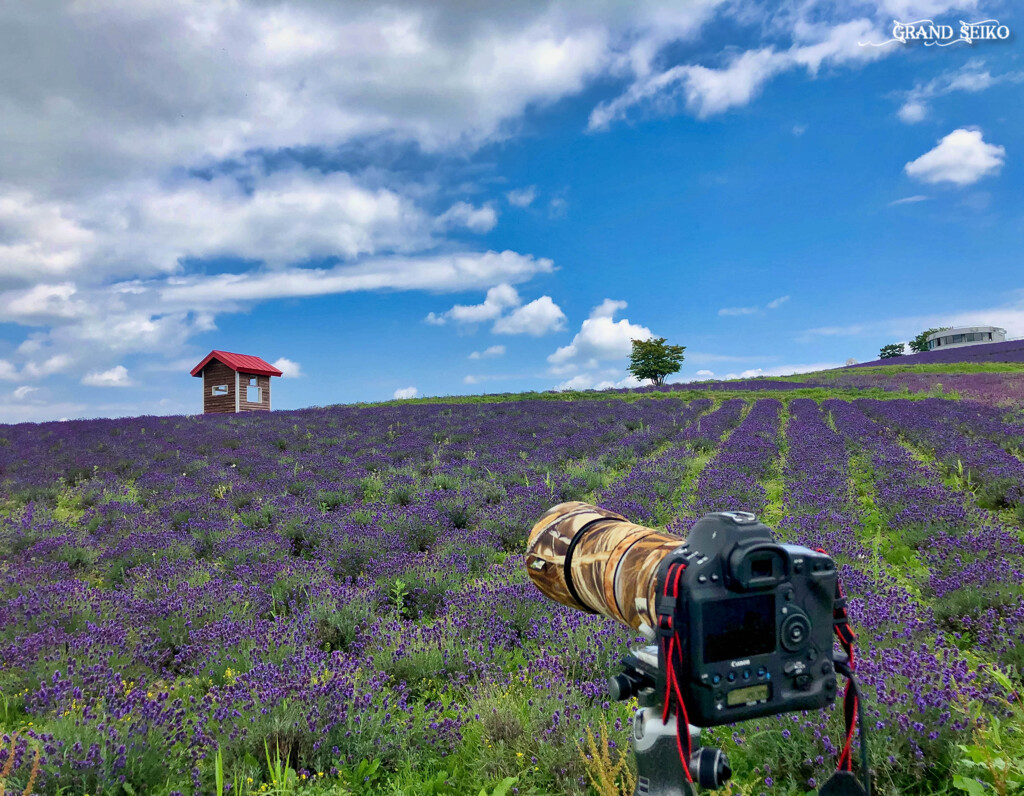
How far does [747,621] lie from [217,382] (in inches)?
1159

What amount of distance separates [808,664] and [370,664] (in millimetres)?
2642

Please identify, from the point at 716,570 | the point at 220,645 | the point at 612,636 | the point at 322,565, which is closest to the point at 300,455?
the point at 322,565

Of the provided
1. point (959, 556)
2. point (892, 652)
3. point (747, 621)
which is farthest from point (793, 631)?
point (959, 556)

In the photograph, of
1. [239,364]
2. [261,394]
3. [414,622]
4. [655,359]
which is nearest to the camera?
[414,622]

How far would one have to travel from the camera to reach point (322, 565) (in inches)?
191

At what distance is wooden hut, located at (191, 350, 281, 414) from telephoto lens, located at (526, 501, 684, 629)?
27.0 m

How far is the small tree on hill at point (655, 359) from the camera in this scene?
40.1m

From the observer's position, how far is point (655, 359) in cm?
4050

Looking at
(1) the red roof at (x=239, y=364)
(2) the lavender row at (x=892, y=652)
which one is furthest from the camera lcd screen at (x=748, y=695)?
(1) the red roof at (x=239, y=364)

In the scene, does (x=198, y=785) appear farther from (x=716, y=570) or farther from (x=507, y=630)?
(x=716, y=570)

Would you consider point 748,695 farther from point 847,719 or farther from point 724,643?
point 847,719

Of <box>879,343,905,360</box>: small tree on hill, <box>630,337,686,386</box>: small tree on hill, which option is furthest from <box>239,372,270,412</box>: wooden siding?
<box>879,343,905,360</box>: small tree on hill

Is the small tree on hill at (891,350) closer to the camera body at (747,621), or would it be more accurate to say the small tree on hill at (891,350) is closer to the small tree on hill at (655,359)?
the small tree on hill at (655,359)

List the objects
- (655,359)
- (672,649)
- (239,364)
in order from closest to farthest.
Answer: (672,649), (239,364), (655,359)
